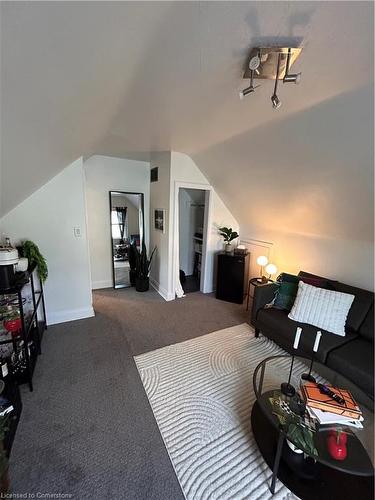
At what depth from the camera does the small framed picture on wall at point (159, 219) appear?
140 inches

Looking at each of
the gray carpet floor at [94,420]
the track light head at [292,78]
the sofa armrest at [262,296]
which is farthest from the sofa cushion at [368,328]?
the track light head at [292,78]

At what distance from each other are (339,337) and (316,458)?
4.07 ft

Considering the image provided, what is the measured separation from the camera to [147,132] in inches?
92.8

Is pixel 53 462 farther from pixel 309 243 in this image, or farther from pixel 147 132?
pixel 309 243

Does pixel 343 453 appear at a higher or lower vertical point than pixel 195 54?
lower

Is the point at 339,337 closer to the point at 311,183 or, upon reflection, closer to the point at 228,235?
the point at 311,183

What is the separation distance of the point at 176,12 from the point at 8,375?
104 inches

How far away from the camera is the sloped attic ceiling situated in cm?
73

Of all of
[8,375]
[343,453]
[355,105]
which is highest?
[355,105]

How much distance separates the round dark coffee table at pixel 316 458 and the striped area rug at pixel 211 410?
0.12 metres

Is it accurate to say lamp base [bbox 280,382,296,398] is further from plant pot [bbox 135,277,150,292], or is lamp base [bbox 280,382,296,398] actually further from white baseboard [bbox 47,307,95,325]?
plant pot [bbox 135,277,150,292]

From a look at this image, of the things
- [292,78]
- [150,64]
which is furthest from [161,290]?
[292,78]

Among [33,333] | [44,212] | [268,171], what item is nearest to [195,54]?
[268,171]

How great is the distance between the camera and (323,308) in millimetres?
2109
